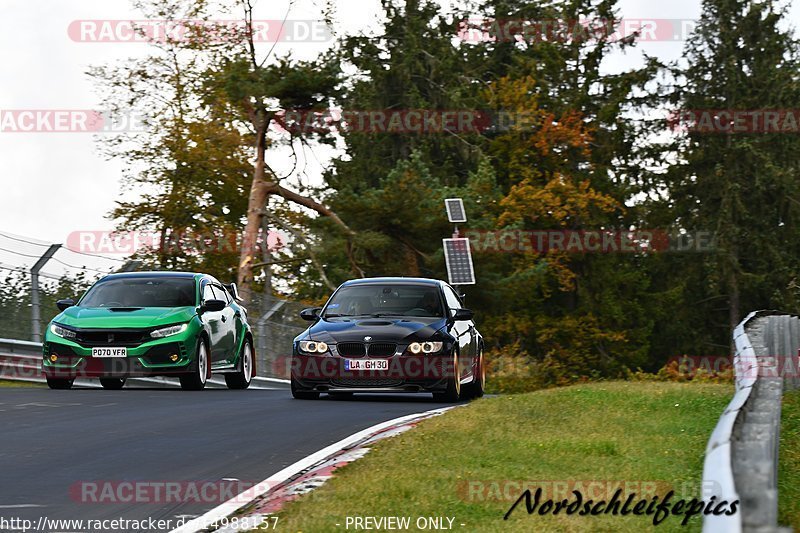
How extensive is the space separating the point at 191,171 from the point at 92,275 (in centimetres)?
3353

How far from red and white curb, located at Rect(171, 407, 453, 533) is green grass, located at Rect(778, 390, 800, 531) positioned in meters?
2.84

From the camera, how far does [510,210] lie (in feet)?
180

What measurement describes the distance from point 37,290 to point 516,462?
14.8m

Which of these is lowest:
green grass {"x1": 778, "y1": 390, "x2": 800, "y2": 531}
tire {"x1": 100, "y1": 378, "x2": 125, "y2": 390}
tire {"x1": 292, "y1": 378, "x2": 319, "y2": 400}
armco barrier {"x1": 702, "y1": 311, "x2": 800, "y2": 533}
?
tire {"x1": 100, "y1": 378, "x2": 125, "y2": 390}

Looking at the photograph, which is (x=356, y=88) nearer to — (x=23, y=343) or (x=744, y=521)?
(x=23, y=343)

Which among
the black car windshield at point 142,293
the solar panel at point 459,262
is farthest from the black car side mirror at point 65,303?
the solar panel at point 459,262

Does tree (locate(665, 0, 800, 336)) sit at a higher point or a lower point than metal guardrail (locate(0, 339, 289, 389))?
higher

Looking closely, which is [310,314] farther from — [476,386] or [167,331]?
[476,386]

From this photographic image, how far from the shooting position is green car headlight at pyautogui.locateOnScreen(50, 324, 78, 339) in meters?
19.0

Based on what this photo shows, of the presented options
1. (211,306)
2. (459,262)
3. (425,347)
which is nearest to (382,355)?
(425,347)

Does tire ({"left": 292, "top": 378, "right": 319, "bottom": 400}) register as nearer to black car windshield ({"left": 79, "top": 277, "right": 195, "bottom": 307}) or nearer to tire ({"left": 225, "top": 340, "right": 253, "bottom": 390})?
black car windshield ({"left": 79, "top": 277, "right": 195, "bottom": 307})

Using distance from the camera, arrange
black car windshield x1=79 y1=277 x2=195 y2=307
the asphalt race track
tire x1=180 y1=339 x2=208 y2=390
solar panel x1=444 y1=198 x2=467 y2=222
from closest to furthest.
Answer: the asphalt race track
tire x1=180 y1=339 x2=208 y2=390
black car windshield x1=79 y1=277 x2=195 y2=307
solar panel x1=444 y1=198 x2=467 y2=222

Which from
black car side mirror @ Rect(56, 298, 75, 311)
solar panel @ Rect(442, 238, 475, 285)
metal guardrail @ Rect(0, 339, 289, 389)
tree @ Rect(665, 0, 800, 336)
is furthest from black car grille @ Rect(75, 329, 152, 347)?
tree @ Rect(665, 0, 800, 336)

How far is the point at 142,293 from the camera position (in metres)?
20.3
